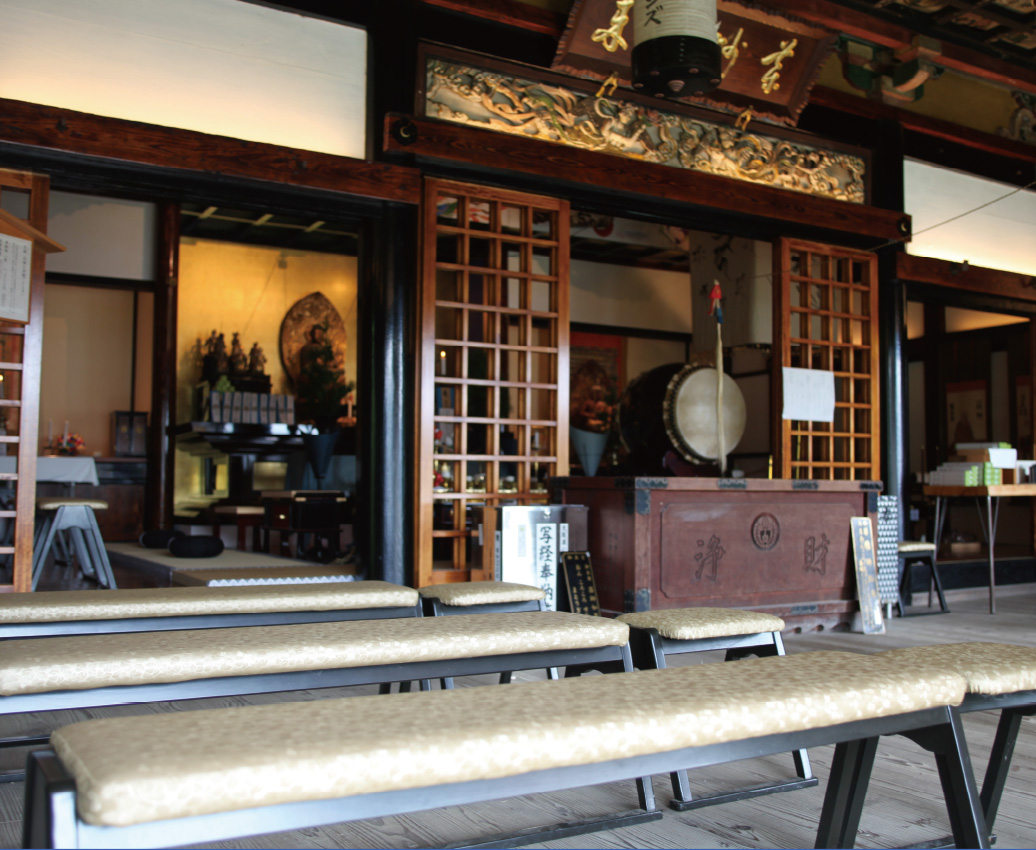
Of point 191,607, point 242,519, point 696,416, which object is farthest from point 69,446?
point 191,607

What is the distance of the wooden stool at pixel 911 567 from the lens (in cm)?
481

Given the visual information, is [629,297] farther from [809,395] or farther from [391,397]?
[391,397]

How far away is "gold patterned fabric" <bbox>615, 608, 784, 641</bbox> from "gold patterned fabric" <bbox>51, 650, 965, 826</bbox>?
0.53 m

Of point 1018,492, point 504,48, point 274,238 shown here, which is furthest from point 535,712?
point 274,238

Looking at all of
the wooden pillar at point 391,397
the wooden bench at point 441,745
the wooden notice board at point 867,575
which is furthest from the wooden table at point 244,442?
the wooden bench at point 441,745

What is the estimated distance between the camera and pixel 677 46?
2.59m

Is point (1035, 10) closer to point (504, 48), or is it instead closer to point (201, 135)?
point (504, 48)

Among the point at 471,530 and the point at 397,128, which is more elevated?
the point at 397,128

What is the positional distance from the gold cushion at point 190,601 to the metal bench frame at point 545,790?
81cm

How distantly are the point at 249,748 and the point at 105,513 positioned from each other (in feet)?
24.0

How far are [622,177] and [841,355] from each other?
205 centimetres

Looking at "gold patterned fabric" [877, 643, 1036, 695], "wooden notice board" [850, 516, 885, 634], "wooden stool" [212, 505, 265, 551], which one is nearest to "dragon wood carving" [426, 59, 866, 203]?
"wooden notice board" [850, 516, 885, 634]

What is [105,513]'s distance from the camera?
750cm

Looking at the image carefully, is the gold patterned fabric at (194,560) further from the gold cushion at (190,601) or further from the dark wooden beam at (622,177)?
the gold cushion at (190,601)
